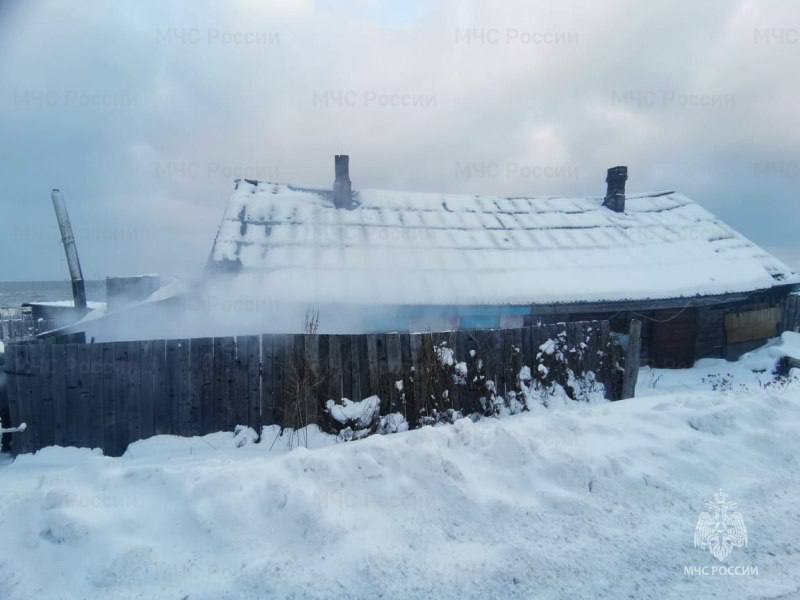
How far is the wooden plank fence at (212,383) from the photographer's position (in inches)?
209

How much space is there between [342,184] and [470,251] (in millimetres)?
5020

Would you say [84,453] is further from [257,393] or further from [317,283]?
[317,283]

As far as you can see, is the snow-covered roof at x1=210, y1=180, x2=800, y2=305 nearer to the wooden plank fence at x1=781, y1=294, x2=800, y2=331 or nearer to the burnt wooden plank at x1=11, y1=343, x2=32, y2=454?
the wooden plank fence at x1=781, y1=294, x2=800, y2=331

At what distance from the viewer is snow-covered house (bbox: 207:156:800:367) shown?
10070 mm

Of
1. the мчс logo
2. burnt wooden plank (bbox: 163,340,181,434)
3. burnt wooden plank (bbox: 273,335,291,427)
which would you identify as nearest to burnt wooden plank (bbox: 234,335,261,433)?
burnt wooden plank (bbox: 273,335,291,427)

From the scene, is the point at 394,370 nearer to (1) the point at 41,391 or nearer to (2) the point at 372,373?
(2) the point at 372,373

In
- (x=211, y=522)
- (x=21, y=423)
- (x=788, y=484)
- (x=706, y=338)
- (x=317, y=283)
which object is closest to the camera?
(x=211, y=522)

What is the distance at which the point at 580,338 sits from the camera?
704cm

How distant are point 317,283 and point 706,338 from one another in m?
12.0

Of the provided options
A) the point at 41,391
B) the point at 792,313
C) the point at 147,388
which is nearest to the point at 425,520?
the point at 147,388

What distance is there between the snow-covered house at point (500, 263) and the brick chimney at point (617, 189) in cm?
5

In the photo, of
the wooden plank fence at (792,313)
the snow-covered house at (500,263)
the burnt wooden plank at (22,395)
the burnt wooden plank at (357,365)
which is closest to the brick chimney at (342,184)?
the snow-covered house at (500,263)

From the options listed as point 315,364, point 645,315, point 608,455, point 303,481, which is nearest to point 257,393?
point 315,364

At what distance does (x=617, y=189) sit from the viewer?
16.4 metres
